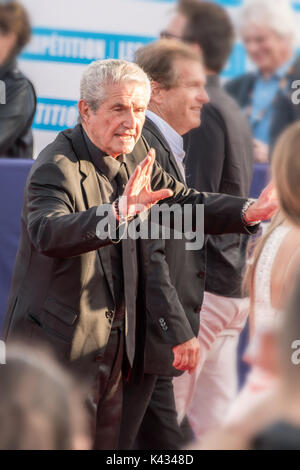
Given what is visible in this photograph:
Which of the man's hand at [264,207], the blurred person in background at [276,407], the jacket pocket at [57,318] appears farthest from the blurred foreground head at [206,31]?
the blurred person in background at [276,407]

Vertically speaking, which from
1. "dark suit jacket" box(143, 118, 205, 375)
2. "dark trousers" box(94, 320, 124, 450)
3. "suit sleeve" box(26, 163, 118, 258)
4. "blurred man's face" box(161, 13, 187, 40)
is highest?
"blurred man's face" box(161, 13, 187, 40)

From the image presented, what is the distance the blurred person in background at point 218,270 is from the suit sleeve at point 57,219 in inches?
43.0

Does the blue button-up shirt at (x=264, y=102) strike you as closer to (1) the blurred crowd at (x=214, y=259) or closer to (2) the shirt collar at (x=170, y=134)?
(1) the blurred crowd at (x=214, y=259)

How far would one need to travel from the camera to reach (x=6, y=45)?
485 centimetres

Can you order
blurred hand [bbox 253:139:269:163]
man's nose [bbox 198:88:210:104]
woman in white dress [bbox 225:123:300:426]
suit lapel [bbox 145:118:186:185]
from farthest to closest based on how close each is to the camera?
1. blurred hand [bbox 253:139:269:163]
2. man's nose [bbox 198:88:210:104]
3. suit lapel [bbox 145:118:186:185]
4. woman in white dress [bbox 225:123:300:426]

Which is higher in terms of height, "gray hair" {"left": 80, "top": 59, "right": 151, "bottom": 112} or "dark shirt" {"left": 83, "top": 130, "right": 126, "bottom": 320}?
"gray hair" {"left": 80, "top": 59, "right": 151, "bottom": 112}

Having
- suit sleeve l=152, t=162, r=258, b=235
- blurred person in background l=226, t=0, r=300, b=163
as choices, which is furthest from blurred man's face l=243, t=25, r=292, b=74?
suit sleeve l=152, t=162, r=258, b=235

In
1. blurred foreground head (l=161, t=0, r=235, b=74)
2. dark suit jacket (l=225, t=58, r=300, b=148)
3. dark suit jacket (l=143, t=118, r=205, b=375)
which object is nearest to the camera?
dark suit jacket (l=143, t=118, r=205, b=375)

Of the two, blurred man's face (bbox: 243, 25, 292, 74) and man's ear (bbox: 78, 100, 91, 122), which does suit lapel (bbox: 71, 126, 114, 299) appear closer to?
man's ear (bbox: 78, 100, 91, 122)

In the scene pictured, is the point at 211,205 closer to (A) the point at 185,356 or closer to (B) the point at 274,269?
(A) the point at 185,356

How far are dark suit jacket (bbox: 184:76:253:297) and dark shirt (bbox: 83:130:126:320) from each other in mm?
851

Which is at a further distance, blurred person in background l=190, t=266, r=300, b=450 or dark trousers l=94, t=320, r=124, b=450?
dark trousers l=94, t=320, r=124, b=450

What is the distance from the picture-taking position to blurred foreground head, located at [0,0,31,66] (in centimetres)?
485

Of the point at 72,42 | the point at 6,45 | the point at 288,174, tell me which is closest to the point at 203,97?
the point at 288,174
